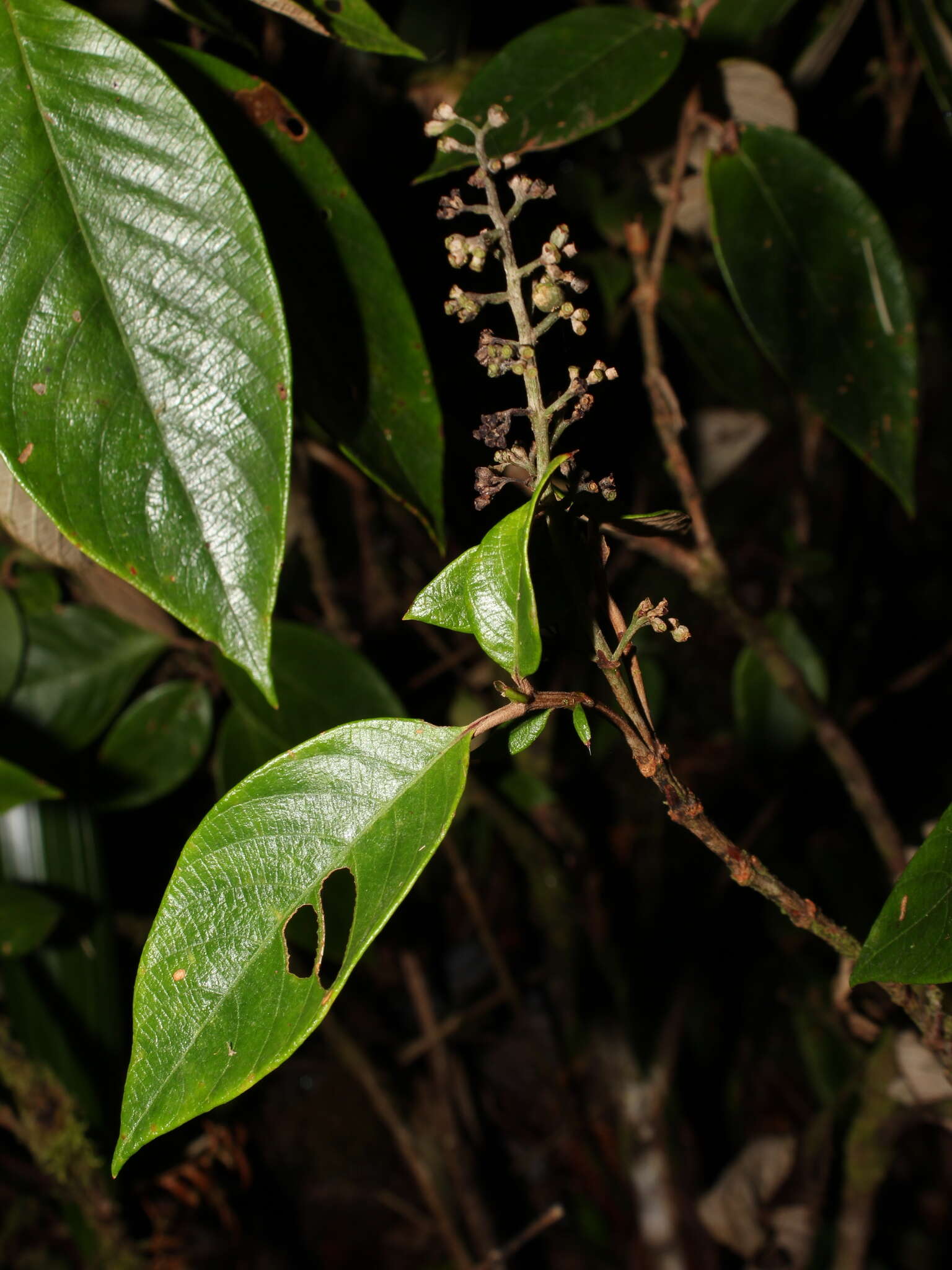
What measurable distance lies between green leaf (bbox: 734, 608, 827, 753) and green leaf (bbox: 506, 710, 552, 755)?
66 cm

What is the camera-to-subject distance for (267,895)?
1.12 ft

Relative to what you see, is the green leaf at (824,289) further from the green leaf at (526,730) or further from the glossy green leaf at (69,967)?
the glossy green leaf at (69,967)

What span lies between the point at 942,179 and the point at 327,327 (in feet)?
4.13

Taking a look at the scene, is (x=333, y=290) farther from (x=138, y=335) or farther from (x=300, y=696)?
(x=300, y=696)

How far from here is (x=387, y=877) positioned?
1.07 feet

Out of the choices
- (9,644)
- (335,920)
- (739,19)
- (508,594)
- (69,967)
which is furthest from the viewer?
(69,967)

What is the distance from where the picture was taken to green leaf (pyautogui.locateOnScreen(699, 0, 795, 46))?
2.41 ft

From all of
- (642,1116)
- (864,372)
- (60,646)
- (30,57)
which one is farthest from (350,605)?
(30,57)

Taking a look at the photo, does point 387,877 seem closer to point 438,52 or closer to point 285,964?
point 285,964

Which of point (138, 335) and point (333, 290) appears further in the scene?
point (333, 290)

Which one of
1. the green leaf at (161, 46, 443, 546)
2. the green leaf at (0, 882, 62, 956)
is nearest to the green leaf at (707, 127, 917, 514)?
the green leaf at (161, 46, 443, 546)

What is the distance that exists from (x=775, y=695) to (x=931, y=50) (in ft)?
2.12

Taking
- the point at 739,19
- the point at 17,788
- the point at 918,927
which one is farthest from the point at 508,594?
the point at 739,19

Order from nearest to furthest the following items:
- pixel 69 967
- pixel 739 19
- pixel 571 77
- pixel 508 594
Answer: pixel 508 594 → pixel 571 77 → pixel 739 19 → pixel 69 967
